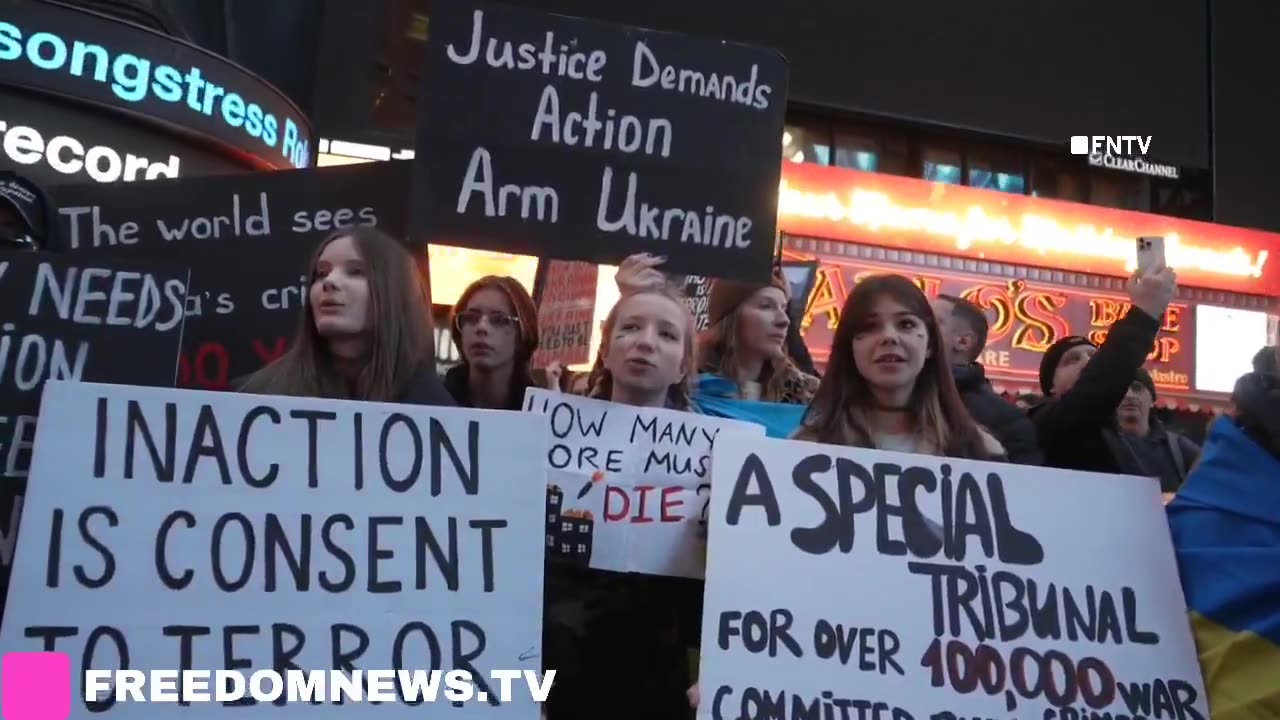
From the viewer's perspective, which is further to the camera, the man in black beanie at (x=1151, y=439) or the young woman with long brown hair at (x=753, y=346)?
the man in black beanie at (x=1151, y=439)

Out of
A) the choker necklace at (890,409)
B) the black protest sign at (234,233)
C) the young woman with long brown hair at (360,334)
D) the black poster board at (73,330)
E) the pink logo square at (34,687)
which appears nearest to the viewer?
the pink logo square at (34,687)

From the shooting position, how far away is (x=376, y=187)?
10.5 ft

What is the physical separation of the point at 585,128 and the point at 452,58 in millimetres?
365

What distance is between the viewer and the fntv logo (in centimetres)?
1085

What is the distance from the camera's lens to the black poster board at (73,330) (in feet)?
6.95

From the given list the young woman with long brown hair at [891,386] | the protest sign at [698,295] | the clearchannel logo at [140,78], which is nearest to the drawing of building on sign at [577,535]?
the young woman with long brown hair at [891,386]

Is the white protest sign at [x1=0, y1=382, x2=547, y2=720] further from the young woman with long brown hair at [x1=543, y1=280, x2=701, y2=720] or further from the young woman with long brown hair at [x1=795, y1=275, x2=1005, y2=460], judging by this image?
the young woman with long brown hair at [x1=795, y1=275, x2=1005, y2=460]

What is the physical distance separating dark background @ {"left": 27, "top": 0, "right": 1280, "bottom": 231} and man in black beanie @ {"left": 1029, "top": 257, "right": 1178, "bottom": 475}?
6987 millimetres

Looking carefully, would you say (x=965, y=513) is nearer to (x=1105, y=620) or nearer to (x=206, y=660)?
(x=1105, y=620)

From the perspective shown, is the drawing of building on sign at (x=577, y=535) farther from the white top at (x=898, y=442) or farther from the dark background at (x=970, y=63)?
the dark background at (x=970, y=63)

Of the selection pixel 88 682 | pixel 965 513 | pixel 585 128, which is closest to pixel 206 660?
pixel 88 682

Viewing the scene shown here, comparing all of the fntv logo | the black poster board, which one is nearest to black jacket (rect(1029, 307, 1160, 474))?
the black poster board

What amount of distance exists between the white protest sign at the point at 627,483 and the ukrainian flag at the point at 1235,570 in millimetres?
849

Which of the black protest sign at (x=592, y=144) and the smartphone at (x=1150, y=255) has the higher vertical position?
the black protest sign at (x=592, y=144)
